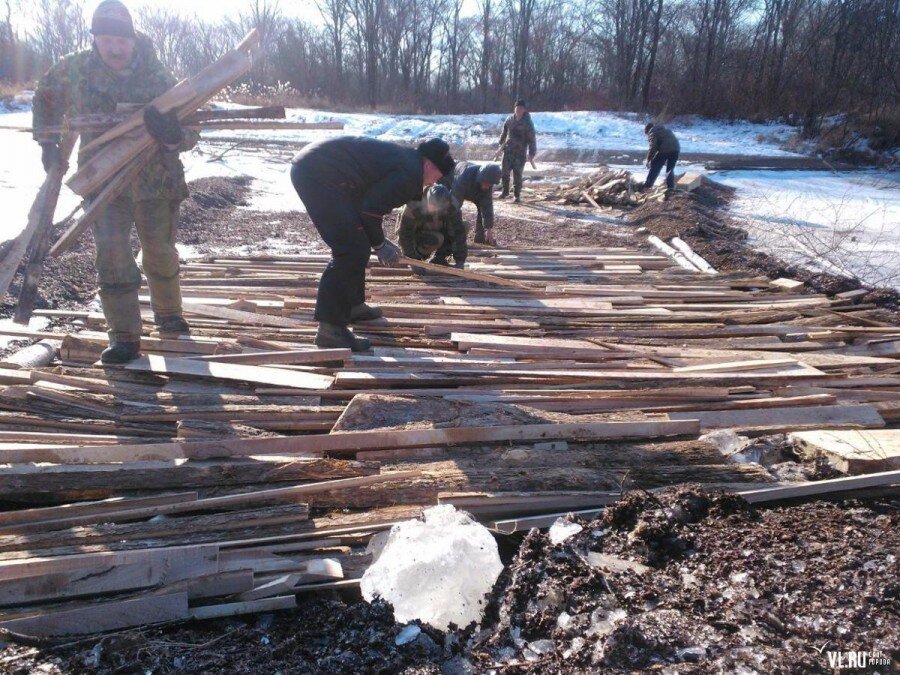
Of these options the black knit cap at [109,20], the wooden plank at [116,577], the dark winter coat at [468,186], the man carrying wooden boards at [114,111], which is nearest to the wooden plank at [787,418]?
the wooden plank at [116,577]

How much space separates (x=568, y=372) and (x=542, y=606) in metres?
2.06

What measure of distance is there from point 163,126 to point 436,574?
3214mm

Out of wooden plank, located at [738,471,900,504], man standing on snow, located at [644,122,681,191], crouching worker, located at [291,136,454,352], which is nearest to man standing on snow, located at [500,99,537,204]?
man standing on snow, located at [644,122,681,191]

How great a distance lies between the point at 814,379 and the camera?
13.6ft

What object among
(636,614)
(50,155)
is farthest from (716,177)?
(636,614)

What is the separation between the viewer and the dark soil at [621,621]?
1954 mm

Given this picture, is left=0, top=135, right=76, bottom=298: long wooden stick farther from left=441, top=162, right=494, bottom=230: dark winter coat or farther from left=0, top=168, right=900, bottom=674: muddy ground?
left=441, top=162, right=494, bottom=230: dark winter coat

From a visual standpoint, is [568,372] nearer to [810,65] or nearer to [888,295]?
[888,295]

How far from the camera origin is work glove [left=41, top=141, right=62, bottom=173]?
385 cm

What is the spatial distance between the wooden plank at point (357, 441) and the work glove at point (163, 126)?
1996mm

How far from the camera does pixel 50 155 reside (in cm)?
386

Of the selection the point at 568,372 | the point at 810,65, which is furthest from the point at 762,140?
the point at 568,372

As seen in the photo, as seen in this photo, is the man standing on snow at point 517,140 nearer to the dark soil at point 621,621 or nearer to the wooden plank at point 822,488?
the wooden plank at point 822,488

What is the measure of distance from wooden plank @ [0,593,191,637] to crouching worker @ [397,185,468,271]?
17.3 feet
